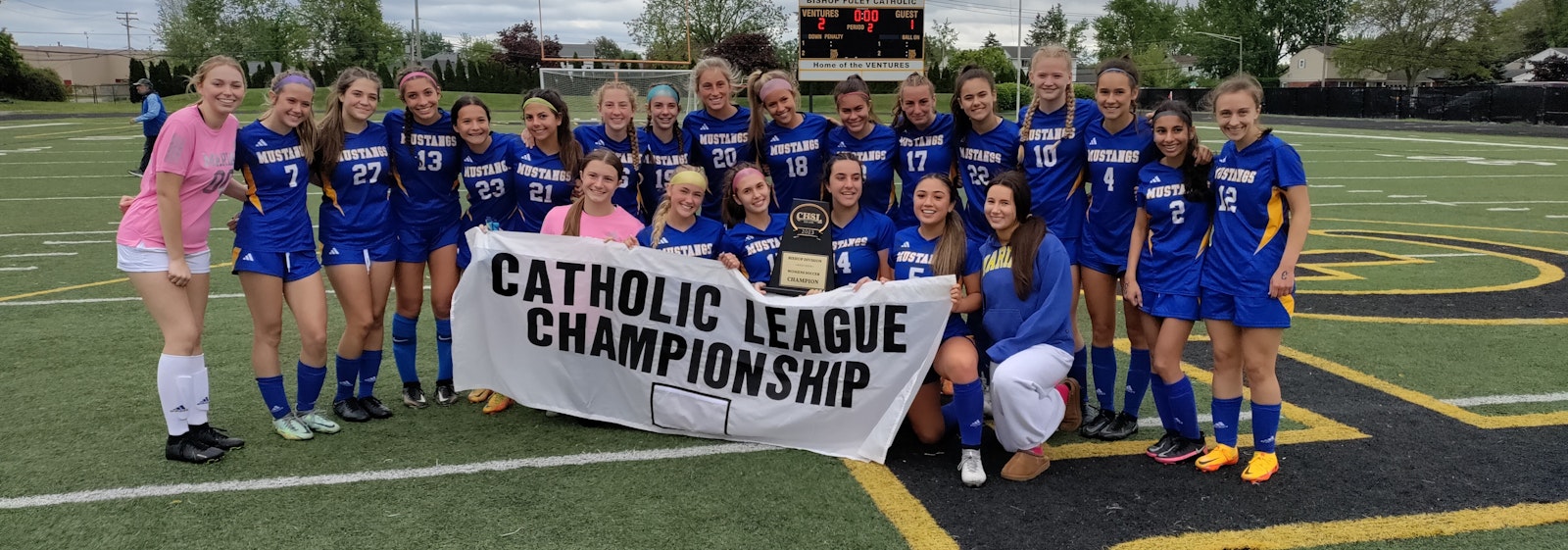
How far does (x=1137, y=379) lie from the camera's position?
4.54m

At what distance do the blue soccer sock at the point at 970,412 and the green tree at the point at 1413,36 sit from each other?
66.2m

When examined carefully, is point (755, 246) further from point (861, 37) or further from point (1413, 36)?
point (1413, 36)

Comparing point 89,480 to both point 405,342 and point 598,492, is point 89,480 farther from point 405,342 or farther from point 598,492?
point 598,492

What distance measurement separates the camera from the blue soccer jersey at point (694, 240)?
4.60 meters

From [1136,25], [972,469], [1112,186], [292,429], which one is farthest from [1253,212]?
[1136,25]

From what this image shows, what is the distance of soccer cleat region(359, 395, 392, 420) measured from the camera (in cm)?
485

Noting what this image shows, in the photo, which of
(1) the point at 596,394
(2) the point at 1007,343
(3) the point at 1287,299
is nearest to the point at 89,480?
(1) the point at 596,394

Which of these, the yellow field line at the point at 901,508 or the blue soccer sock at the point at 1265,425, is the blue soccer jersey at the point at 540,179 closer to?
the yellow field line at the point at 901,508

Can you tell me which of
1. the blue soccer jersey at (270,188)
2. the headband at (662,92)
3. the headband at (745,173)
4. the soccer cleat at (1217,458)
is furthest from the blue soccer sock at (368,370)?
the soccer cleat at (1217,458)

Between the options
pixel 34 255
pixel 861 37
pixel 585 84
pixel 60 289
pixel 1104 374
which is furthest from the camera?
pixel 585 84

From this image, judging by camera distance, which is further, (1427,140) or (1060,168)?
(1427,140)

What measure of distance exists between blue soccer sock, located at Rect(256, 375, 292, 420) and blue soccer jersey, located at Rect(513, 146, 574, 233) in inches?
54.8

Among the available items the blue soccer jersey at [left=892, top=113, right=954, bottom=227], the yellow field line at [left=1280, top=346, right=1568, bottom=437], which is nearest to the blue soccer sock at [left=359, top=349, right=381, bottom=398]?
the blue soccer jersey at [left=892, top=113, right=954, bottom=227]

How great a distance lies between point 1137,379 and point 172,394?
13.6 feet
